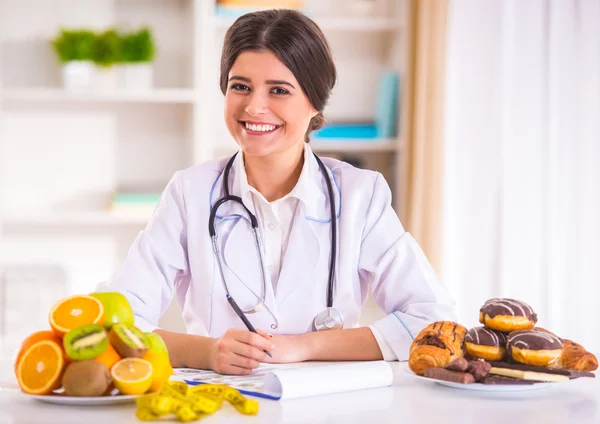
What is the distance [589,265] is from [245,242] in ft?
3.36

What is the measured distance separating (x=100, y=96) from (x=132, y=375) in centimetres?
227

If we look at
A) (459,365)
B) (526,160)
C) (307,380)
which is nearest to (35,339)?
(307,380)

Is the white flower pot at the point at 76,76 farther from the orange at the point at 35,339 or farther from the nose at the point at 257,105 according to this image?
the orange at the point at 35,339

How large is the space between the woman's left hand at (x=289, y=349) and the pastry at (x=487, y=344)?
13.9 inches

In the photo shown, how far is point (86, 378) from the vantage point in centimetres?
107

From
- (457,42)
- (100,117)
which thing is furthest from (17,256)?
(457,42)

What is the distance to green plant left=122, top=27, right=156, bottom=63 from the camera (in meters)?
3.20

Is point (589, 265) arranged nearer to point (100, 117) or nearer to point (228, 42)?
point (228, 42)

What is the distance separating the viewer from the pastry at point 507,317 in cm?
123

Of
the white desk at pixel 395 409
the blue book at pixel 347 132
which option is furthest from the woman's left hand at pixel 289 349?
the blue book at pixel 347 132

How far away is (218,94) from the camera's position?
11.3 ft

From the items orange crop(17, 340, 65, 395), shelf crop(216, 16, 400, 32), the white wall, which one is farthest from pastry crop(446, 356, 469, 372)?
shelf crop(216, 16, 400, 32)

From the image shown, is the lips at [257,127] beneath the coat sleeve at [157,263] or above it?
above

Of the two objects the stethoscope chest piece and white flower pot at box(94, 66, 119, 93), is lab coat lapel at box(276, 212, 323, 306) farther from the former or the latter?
white flower pot at box(94, 66, 119, 93)
